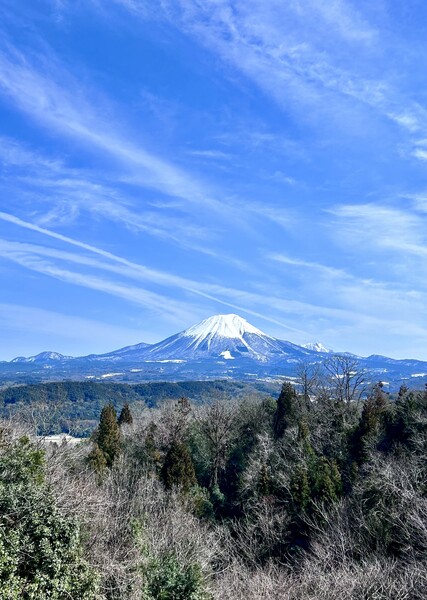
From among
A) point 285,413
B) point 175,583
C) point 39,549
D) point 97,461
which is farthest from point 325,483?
point 39,549

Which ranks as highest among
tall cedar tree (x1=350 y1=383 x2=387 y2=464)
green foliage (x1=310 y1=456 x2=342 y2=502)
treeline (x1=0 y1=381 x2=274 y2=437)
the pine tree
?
tall cedar tree (x1=350 y1=383 x2=387 y2=464)

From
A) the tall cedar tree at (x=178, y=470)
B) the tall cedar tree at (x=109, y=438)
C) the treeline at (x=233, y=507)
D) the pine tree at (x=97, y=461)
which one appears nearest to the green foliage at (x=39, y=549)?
the treeline at (x=233, y=507)

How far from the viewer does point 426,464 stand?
25.4 meters

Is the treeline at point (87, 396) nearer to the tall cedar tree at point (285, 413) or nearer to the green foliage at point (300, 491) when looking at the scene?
the tall cedar tree at point (285, 413)

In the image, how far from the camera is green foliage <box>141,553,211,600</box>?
51.5 ft

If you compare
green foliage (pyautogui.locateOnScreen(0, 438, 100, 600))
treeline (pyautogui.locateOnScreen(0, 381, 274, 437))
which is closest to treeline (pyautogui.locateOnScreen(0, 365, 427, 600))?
green foliage (pyautogui.locateOnScreen(0, 438, 100, 600))

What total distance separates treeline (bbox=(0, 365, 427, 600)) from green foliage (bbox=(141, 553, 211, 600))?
0.14ft

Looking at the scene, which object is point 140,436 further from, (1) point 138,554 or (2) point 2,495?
(2) point 2,495

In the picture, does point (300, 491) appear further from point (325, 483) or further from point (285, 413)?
point (285, 413)

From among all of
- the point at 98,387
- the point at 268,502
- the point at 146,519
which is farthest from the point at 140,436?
the point at 98,387

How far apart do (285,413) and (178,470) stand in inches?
511

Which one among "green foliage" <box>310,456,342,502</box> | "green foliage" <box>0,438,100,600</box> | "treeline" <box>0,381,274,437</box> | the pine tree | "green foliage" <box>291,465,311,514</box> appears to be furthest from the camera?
"treeline" <box>0,381,274,437</box>

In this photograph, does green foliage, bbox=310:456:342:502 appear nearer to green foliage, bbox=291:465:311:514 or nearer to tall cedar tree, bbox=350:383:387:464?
green foliage, bbox=291:465:311:514

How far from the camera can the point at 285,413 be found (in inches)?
1642
